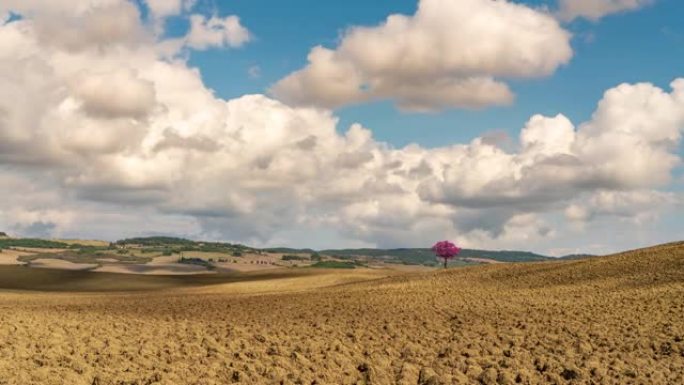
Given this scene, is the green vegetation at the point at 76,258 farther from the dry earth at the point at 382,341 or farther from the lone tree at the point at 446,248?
the dry earth at the point at 382,341

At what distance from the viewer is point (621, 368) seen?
58.5 feet

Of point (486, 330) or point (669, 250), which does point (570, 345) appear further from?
point (669, 250)

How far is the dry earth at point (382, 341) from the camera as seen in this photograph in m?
16.9

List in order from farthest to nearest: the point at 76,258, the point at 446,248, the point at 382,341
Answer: the point at 76,258 → the point at 446,248 → the point at 382,341

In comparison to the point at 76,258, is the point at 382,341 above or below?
below

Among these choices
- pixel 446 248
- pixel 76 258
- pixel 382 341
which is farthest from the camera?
pixel 76 258

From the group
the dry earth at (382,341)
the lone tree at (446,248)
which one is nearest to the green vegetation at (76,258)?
the lone tree at (446,248)

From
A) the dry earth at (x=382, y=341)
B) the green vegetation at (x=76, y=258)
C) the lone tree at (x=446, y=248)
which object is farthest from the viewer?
the green vegetation at (x=76, y=258)

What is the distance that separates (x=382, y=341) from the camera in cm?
2278

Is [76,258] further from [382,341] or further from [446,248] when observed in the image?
[382,341]

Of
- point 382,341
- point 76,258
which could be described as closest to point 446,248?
point 382,341

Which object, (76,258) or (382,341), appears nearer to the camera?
(382,341)

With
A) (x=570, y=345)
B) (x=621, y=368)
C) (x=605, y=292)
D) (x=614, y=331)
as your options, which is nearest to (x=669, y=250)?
(x=605, y=292)

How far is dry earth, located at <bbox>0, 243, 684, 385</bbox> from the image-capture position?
16938 millimetres
